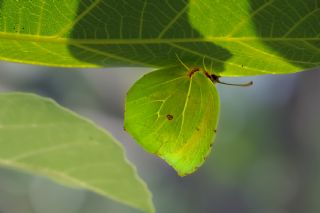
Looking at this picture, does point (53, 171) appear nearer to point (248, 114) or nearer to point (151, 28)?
point (151, 28)

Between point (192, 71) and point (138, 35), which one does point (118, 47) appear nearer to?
point (138, 35)

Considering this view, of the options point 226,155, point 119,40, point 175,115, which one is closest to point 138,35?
point 119,40

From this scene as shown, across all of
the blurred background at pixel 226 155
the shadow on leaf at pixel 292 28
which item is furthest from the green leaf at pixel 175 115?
the blurred background at pixel 226 155

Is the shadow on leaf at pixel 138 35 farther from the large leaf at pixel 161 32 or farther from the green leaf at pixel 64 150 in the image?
the green leaf at pixel 64 150

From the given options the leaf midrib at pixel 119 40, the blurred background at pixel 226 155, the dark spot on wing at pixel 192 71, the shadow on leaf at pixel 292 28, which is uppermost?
the shadow on leaf at pixel 292 28

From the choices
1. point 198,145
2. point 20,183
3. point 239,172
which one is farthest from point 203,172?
point 198,145

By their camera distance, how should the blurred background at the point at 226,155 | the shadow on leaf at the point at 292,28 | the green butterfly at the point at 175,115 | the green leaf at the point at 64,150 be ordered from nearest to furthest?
the shadow on leaf at the point at 292,28
the green leaf at the point at 64,150
the green butterfly at the point at 175,115
the blurred background at the point at 226,155
